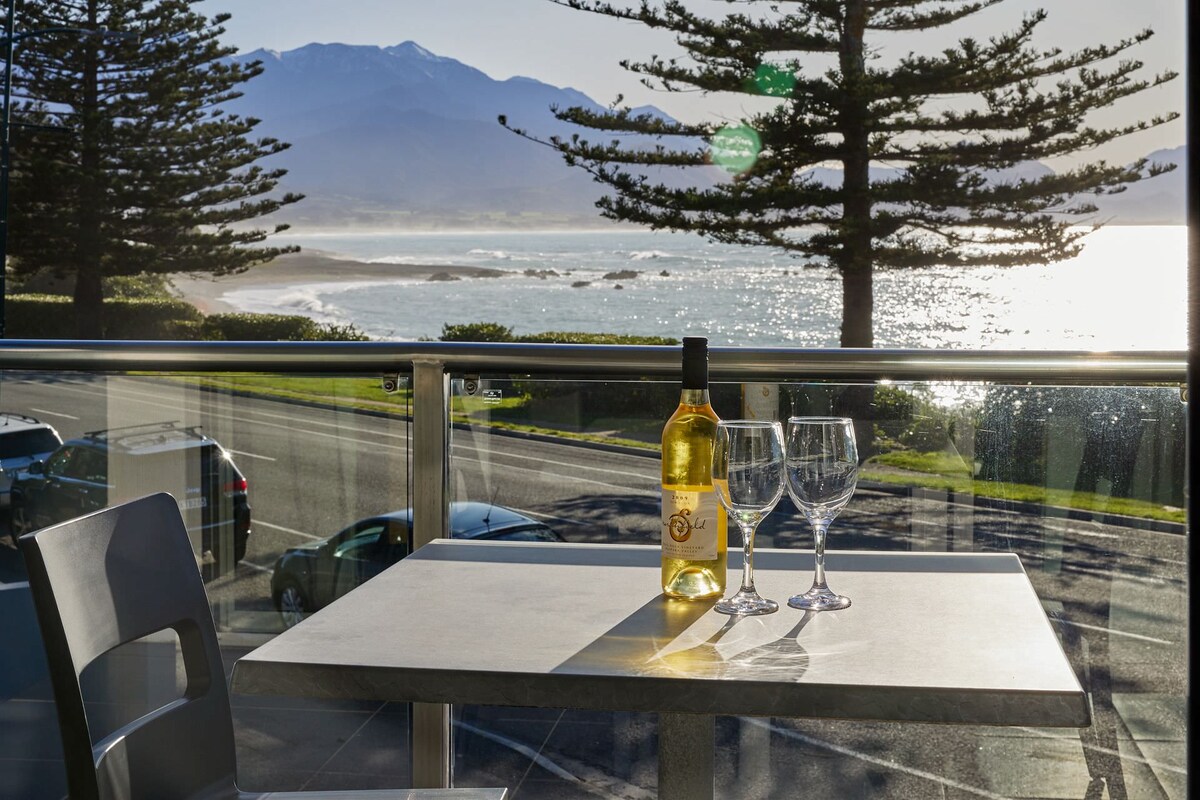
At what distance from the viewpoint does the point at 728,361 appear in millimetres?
1841

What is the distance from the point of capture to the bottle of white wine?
3.69 feet

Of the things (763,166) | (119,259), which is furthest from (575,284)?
(763,166)

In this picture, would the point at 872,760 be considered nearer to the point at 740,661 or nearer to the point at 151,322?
the point at 740,661

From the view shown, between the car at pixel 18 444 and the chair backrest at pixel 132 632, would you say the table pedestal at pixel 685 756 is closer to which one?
the chair backrest at pixel 132 632

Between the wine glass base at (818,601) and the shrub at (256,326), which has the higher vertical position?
the shrub at (256,326)

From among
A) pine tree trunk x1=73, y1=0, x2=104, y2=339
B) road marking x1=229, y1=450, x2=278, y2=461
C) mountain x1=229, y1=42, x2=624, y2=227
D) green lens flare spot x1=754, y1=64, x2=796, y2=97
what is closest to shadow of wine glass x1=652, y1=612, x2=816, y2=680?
road marking x1=229, y1=450, x2=278, y2=461

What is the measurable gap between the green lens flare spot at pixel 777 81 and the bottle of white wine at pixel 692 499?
16738 millimetres

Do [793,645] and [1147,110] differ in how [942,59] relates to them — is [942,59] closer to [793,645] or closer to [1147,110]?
[1147,110]

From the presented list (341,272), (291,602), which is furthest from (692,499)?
(341,272)

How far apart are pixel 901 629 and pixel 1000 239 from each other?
1824 centimetres

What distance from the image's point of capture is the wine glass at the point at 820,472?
3.79 ft

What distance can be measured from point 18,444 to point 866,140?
655 inches

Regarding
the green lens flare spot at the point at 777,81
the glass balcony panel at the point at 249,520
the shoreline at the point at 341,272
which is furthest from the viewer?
the shoreline at the point at 341,272

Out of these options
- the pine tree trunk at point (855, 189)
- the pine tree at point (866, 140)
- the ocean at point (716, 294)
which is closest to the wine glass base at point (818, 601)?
the pine tree at point (866, 140)
